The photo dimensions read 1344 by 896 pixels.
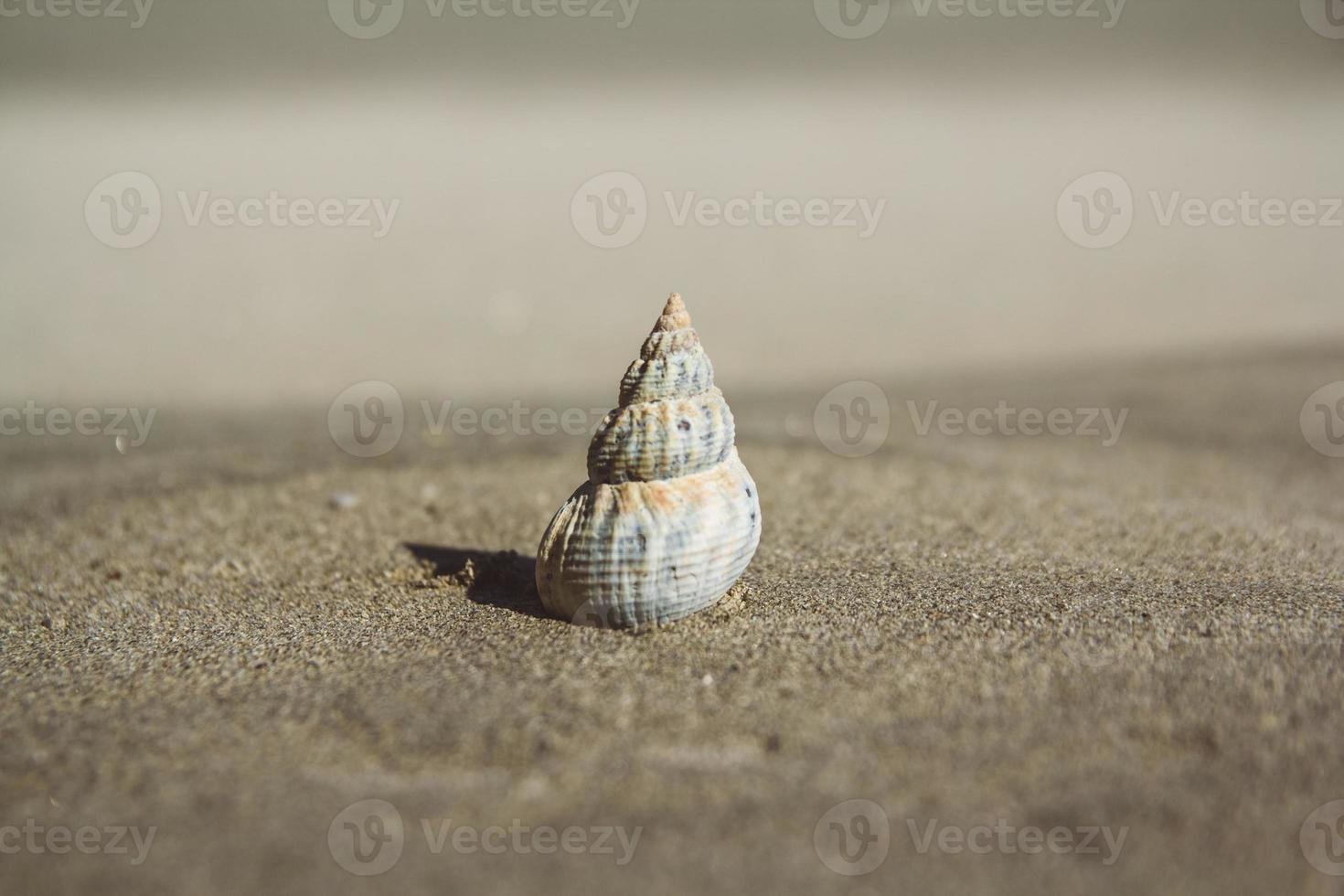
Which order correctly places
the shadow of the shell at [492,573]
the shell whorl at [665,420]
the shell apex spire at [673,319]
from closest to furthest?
the shell whorl at [665,420], the shell apex spire at [673,319], the shadow of the shell at [492,573]

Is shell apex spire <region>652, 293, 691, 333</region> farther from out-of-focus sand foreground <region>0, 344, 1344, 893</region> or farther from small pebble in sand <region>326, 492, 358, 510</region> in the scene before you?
small pebble in sand <region>326, 492, 358, 510</region>

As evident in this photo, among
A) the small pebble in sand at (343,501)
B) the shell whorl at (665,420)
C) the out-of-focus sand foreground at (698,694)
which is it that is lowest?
the out-of-focus sand foreground at (698,694)

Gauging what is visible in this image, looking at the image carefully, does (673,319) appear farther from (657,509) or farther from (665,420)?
(657,509)

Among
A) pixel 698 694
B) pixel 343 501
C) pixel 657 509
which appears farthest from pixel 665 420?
pixel 343 501

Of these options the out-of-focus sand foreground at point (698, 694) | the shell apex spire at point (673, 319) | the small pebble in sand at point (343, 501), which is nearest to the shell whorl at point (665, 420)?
the shell apex spire at point (673, 319)

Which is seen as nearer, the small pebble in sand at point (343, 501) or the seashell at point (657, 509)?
the seashell at point (657, 509)

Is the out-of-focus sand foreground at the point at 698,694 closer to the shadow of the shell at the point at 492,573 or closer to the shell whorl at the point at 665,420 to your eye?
the shadow of the shell at the point at 492,573
